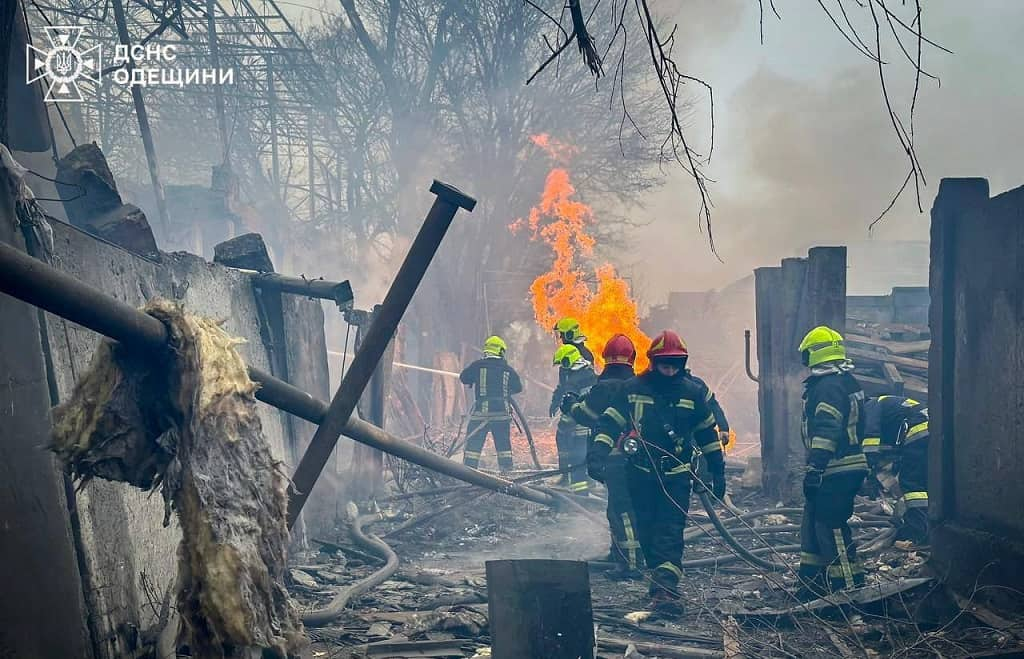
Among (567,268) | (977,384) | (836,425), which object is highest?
(567,268)

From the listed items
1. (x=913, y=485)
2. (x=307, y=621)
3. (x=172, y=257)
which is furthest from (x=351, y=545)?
(x=913, y=485)

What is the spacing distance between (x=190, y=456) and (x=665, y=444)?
508 centimetres

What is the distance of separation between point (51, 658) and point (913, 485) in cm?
676

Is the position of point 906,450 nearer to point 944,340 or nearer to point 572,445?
point 944,340

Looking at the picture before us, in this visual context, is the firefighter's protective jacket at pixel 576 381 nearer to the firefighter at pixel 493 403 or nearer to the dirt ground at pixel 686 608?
the firefighter at pixel 493 403

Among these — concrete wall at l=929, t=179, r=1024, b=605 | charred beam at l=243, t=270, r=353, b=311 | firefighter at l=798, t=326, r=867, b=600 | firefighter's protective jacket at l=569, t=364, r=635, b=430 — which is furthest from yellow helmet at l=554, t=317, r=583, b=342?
concrete wall at l=929, t=179, r=1024, b=605

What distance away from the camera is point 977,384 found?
555 cm

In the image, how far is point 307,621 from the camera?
515 centimetres

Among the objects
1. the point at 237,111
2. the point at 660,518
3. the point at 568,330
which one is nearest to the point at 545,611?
the point at 660,518

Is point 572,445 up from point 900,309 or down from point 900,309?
down

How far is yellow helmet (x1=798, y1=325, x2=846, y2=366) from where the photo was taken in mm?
6488

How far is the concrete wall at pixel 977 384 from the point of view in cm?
514

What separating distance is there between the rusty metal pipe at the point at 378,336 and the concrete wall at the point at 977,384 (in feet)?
13.1

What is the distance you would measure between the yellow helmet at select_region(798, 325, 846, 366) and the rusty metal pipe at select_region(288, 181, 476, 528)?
4.29 metres
